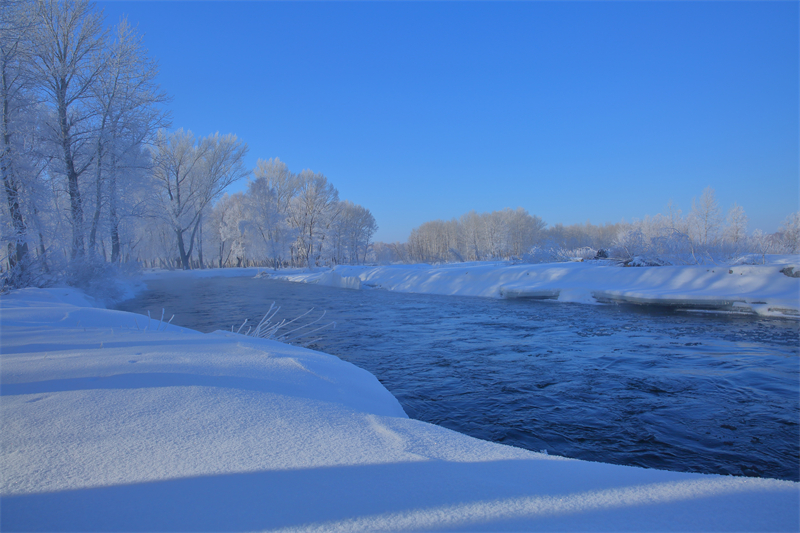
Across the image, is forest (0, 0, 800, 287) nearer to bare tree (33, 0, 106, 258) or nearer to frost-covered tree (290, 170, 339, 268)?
bare tree (33, 0, 106, 258)

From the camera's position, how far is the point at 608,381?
424cm

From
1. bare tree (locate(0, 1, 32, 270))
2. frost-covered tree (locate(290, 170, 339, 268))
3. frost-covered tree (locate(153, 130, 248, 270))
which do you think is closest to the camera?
bare tree (locate(0, 1, 32, 270))

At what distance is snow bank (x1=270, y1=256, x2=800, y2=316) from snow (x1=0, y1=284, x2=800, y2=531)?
918 centimetres

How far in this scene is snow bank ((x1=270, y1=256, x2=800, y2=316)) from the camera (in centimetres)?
832

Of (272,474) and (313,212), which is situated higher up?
(313,212)

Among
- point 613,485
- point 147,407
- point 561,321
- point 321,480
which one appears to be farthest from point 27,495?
point 561,321

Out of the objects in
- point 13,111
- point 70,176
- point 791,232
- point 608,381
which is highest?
point 13,111

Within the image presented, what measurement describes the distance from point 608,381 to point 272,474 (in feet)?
13.4

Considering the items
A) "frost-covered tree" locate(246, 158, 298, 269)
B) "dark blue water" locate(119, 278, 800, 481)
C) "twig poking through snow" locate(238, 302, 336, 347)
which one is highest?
"frost-covered tree" locate(246, 158, 298, 269)

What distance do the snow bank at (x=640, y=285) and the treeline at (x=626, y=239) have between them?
2.24 metres

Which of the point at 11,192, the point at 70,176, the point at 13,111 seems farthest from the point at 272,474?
the point at 70,176

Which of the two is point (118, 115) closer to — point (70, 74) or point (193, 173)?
point (70, 74)

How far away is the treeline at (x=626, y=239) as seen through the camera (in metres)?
13.2

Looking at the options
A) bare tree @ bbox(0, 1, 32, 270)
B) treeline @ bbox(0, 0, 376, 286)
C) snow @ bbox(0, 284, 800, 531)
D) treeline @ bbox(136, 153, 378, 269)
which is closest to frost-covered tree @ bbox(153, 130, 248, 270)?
treeline @ bbox(136, 153, 378, 269)
